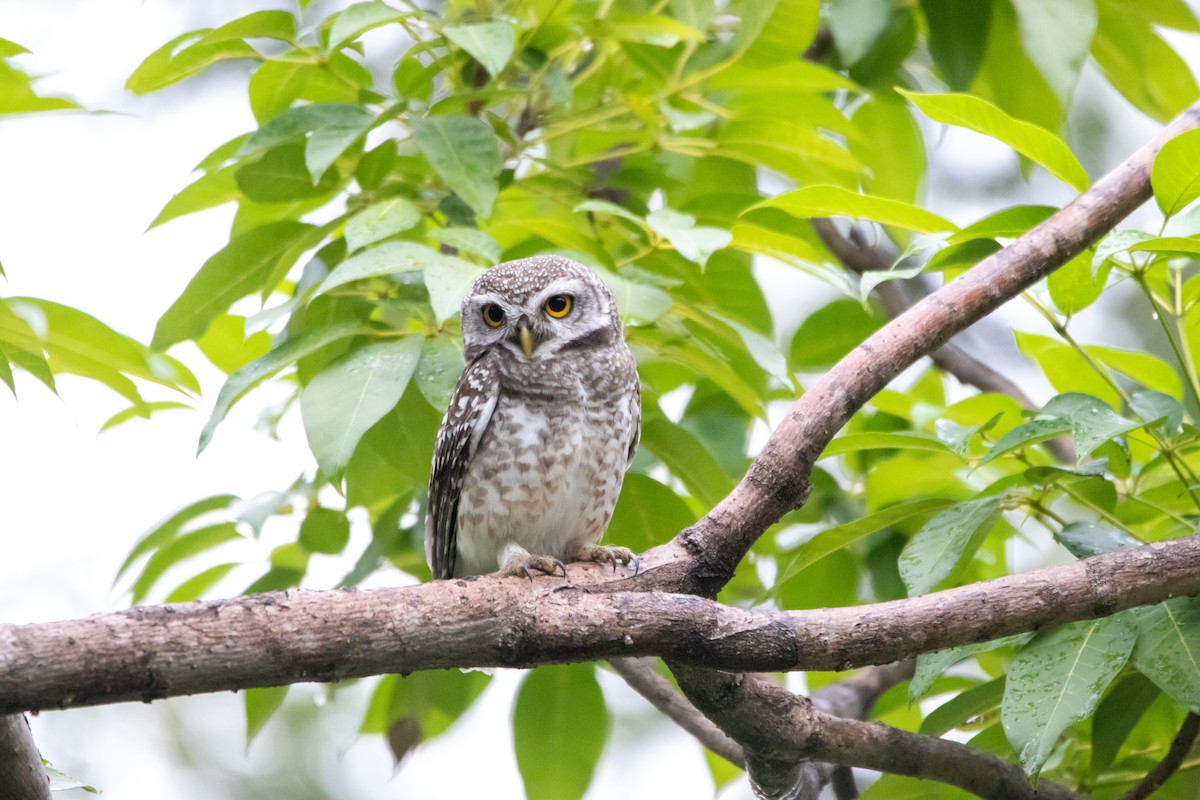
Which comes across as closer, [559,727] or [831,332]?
[559,727]

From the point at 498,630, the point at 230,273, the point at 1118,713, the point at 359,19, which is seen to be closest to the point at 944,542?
the point at 1118,713

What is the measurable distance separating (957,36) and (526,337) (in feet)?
5.98

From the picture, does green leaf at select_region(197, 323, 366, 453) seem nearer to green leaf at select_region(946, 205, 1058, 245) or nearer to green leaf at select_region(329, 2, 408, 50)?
green leaf at select_region(329, 2, 408, 50)

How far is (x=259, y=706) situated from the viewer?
350 centimetres

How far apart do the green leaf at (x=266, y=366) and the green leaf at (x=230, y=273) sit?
1.68 ft

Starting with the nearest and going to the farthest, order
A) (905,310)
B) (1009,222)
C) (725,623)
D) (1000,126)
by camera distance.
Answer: (725,623), (1000,126), (1009,222), (905,310)

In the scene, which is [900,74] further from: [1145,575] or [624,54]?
[1145,575]

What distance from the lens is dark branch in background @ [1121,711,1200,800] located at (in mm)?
2658

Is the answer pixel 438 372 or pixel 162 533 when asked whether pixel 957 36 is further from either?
pixel 162 533

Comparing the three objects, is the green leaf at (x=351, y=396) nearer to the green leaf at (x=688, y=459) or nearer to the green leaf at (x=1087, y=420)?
the green leaf at (x=688, y=459)

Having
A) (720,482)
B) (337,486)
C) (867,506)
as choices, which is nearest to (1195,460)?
(867,506)

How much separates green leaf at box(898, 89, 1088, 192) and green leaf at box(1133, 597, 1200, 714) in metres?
1.01

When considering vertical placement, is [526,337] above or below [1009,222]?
below

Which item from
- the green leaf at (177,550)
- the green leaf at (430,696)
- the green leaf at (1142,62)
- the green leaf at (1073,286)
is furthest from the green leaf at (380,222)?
the green leaf at (1142,62)
